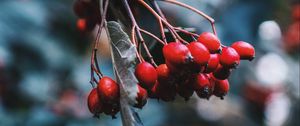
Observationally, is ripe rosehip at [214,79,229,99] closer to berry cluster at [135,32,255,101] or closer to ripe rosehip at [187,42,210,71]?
berry cluster at [135,32,255,101]

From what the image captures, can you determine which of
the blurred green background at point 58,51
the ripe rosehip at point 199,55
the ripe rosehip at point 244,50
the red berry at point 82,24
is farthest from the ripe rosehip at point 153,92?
the blurred green background at point 58,51

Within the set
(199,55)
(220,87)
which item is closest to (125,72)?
(199,55)

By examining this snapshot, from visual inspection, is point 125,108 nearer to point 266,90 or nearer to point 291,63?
point 291,63

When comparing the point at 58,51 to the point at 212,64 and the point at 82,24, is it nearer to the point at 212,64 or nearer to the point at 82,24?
the point at 82,24

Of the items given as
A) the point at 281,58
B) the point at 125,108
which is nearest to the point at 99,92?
the point at 125,108

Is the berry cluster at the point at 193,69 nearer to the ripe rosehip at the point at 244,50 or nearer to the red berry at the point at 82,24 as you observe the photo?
the ripe rosehip at the point at 244,50
